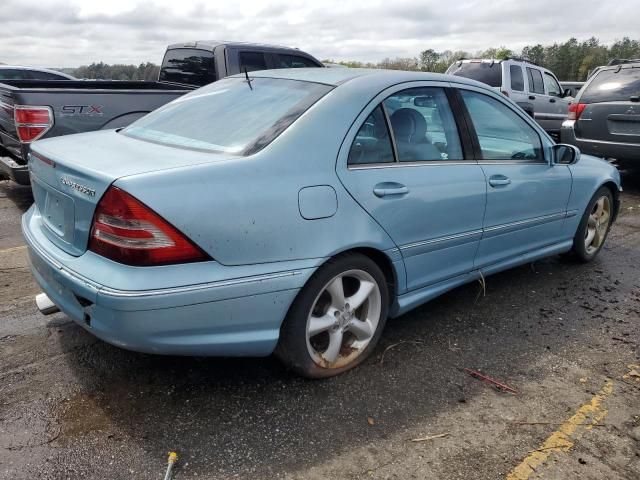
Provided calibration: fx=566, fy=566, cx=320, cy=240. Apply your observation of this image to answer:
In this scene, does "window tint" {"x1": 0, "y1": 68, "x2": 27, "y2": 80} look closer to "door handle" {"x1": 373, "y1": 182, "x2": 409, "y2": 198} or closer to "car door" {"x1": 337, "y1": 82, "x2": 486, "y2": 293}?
"car door" {"x1": 337, "y1": 82, "x2": 486, "y2": 293}

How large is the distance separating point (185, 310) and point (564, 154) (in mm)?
3289

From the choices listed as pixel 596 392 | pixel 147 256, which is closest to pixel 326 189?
pixel 147 256

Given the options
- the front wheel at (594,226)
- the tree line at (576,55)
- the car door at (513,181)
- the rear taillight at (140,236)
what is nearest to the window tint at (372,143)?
the car door at (513,181)

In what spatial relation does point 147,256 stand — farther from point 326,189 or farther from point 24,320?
point 24,320

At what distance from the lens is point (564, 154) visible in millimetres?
4332

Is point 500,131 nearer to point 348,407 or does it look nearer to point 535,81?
point 348,407

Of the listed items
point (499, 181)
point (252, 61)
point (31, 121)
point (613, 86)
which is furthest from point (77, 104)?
point (613, 86)

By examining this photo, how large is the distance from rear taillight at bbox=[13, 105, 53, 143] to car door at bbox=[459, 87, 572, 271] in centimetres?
371

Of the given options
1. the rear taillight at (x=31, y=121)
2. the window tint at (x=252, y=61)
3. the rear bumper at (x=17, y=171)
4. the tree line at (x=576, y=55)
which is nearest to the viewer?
the rear taillight at (x=31, y=121)

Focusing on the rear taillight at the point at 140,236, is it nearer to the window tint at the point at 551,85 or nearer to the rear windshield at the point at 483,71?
the rear windshield at the point at 483,71

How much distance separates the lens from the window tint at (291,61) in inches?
304

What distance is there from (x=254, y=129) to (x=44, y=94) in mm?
3274

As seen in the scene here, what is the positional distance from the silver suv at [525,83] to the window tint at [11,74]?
9418 mm

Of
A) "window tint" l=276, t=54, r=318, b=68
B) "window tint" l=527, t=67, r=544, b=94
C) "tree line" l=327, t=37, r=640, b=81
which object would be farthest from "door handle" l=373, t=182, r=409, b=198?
"tree line" l=327, t=37, r=640, b=81
